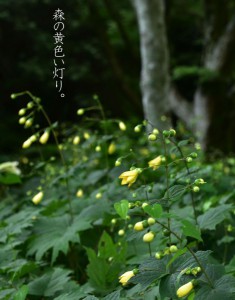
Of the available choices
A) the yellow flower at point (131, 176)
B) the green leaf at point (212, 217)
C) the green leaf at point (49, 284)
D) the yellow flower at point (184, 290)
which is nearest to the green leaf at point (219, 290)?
the yellow flower at point (184, 290)

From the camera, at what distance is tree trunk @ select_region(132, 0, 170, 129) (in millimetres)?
4578

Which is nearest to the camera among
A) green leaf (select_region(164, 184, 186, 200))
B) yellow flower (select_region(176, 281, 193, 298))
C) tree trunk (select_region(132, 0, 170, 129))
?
yellow flower (select_region(176, 281, 193, 298))

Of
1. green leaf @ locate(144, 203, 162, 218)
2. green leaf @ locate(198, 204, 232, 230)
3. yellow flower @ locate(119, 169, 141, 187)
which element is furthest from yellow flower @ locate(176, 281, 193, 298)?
green leaf @ locate(198, 204, 232, 230)

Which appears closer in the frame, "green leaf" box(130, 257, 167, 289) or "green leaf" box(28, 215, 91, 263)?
"green leaf" box(130, 257, 167, 289)

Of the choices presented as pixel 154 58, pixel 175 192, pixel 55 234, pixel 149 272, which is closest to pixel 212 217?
pixel 175 192

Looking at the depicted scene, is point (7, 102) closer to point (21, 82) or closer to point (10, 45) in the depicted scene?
point (21, 82)

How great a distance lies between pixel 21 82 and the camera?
376 inches

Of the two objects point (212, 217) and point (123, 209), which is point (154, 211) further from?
point (212, 217)

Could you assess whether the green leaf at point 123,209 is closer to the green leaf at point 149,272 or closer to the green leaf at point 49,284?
the green leaf at point 149,272

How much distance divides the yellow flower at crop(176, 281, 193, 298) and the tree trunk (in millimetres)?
→ 3509

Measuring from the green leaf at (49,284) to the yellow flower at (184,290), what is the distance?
612 millimetres

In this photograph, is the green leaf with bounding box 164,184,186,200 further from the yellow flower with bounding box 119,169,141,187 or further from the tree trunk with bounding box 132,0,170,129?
the tree trunk with bounding box 132,0,170,129

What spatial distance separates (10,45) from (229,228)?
8930 mm

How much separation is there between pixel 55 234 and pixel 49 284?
407 millimetres
